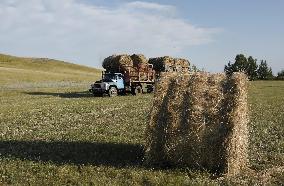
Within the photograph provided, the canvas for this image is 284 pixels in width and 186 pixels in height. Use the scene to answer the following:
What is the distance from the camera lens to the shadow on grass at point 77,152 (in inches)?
464

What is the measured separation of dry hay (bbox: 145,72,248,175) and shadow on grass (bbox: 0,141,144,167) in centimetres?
86

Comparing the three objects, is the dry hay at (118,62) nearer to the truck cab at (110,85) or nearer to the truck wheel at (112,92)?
the truck cab at (110,85)

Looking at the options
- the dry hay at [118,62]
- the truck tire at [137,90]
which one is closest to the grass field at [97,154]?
the truck tire at [137,90]

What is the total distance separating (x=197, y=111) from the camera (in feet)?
36.5

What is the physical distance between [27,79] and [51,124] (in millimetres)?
59174

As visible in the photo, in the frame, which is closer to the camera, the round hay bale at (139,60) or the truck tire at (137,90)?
the truck tire at (137,90)

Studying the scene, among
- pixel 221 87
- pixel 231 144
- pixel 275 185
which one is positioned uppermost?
pixel 221 87

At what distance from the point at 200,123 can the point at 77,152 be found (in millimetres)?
3428

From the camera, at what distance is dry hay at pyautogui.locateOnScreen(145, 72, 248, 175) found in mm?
10906

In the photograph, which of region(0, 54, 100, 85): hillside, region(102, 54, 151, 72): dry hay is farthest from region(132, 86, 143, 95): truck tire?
region(0, 54, 100, 85): hillside

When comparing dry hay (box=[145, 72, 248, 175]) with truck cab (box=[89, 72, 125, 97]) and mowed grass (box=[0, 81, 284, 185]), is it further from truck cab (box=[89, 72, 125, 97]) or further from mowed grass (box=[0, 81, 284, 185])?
truck cab (box=[89, 72, 125, 97])

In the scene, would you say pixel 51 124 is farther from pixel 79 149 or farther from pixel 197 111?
pixel 197 111

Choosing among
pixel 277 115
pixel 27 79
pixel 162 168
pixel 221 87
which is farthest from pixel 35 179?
pixel 27 79

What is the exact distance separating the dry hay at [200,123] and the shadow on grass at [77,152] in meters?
0.86
